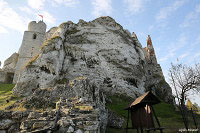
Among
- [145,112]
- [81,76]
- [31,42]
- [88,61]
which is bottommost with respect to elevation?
[145,112]

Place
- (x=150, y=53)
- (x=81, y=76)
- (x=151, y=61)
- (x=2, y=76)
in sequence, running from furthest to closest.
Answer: (x=150, y=53), (x=151, y=61), (x=2, y=76), (x=81, y=76)

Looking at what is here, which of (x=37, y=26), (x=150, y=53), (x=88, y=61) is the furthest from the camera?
(x=150, y=53)

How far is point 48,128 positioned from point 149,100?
270 inches

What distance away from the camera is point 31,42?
136 feet

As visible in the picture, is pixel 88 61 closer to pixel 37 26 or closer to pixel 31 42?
pixel 31 42

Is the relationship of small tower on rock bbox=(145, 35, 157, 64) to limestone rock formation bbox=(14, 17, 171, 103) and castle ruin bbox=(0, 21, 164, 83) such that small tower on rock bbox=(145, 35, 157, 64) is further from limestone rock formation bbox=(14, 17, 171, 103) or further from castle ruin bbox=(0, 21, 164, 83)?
limestone rock formation bbox=(14, 17, 171, 103)

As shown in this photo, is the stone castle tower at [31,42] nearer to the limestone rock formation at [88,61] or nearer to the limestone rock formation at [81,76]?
the limestone rock formation at [81,76]

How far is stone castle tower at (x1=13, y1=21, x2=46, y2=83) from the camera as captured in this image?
38.9 meters

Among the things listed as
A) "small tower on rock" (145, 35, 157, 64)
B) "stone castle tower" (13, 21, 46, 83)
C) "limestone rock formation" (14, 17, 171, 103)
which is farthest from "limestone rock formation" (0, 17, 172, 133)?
"small tower on rock" (145, 35, 157, 64)

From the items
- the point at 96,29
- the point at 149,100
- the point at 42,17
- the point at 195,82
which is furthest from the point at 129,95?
the point at 42,17

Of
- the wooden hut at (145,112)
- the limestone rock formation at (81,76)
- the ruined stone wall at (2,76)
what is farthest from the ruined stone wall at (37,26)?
the wooden hut at (145,112)

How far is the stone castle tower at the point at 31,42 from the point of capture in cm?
3894

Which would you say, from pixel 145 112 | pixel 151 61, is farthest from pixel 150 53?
pixel 145 112

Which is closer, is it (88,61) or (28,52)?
(88,61)
